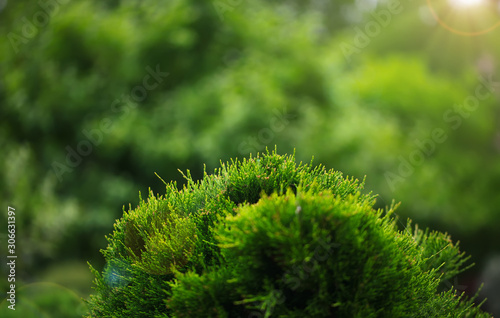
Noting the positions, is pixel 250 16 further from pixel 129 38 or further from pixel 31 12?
pixel 31 12

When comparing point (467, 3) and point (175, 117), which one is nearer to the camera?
point (175, 117)

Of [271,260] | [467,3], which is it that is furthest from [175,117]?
[467,3]

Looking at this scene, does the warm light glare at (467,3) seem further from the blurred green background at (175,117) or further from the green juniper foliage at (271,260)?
the green juniper foliage at (271,260)

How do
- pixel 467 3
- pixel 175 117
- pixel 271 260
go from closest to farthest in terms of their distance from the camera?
1. pixel 271 260
2. pixel 175 117
3. pixel 467 3

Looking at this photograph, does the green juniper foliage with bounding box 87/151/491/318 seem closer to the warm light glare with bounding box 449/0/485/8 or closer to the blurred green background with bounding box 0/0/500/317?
the blurred green background with bounding box 0/0/500/317

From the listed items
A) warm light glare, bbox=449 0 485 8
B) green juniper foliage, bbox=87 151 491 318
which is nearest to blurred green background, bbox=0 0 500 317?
warm light glare, bbox=449 0 485 8

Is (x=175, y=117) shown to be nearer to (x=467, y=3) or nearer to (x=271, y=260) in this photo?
(x=271, y=260)
